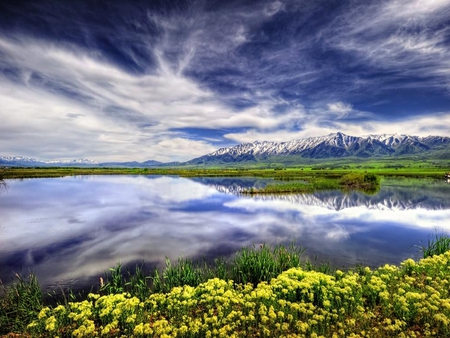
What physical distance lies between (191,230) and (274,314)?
88.2ft

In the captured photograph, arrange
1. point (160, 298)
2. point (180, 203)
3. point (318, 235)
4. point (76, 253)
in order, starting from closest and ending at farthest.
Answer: point (160, 298) < point (76, 253) < point (318, 235) < point (180, 203)

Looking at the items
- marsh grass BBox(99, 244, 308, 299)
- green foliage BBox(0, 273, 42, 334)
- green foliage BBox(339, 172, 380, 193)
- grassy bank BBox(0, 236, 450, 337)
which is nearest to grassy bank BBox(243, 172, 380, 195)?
green foliage BBox(339, 172, 380, 193)

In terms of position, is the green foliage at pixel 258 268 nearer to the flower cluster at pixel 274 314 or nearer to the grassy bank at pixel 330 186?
the flower cluster at pixel 274 314

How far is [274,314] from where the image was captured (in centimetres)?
991

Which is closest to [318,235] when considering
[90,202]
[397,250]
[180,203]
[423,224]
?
[397,250]

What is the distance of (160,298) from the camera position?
38.8 feet

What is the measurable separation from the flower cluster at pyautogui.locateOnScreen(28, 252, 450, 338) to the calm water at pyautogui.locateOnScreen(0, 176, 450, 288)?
9.25 metres

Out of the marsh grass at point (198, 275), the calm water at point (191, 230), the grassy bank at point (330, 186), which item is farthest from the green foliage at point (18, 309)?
the grassy bank at point (330, 186)

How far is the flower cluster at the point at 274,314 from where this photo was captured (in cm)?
998

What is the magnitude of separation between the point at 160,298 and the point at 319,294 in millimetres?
7350

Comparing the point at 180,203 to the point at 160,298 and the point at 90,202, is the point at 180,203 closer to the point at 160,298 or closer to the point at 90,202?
the point at 90,202

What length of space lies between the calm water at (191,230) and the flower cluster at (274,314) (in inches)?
364

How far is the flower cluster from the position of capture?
32.8 feet

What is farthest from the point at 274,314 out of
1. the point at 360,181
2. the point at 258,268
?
the point at 360,181
